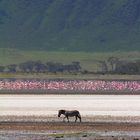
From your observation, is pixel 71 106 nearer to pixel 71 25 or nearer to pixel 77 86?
pixel 77 86

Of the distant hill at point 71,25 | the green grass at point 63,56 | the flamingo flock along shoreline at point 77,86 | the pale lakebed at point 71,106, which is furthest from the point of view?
the distant hill at point 71,25

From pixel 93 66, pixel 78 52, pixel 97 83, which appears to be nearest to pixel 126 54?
pixel 78 52

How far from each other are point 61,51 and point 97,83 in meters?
79.8

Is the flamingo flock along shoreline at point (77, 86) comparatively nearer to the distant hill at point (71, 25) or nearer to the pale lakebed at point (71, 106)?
the pale lakebed at point (71, 106)

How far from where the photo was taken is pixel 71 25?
16850cm

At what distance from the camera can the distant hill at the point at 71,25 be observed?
159 m

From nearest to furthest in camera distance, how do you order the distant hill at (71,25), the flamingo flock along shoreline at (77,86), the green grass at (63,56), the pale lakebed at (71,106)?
the pale lakebed at (71,106), the flamingo flock along shoreline at (77,86), the green grass at (63,56), the distant hill at (71,25)

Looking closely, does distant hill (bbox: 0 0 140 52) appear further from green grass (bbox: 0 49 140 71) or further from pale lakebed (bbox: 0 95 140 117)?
pale lakebed (bbox: 0 95 140 117)

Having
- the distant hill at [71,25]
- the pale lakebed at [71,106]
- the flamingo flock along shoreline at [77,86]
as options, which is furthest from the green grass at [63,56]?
the pale lakebed at [71,106]

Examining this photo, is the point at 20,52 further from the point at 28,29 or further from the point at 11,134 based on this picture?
the point at 11,134

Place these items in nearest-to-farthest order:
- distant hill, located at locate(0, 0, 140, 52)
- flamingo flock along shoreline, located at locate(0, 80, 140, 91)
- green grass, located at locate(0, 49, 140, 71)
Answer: flamingo flock along shoreline, located at locate(0, 80, 140, 91)
green grass, located at locate(0, 49, 140, 71)
distant hill, located at locate(0, 0, 140, 52)

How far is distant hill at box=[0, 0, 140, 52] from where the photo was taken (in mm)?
159125

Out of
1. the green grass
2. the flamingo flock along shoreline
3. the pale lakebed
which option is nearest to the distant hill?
the green grass

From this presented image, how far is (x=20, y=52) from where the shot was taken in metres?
150
